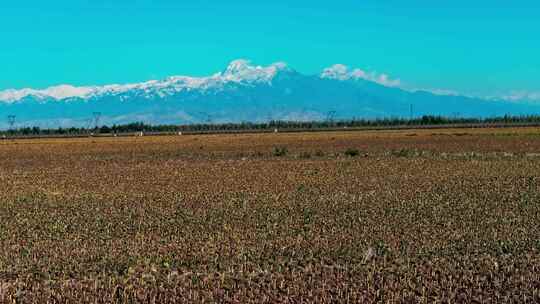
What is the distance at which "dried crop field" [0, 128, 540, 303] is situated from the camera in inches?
404

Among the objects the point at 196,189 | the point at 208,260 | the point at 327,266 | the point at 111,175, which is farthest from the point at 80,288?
the point at 111,175

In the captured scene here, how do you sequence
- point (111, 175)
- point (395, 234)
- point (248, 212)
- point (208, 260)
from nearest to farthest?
point (208, 260)
point (395, 234)
point (248, 212)
point (111, 175)

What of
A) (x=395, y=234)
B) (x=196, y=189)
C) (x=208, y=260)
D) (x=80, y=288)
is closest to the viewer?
(x=80, y=288)

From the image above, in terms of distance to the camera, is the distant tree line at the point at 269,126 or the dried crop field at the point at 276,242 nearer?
the dried crop field at the point at 276,242

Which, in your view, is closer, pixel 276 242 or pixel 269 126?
pixel 276 242

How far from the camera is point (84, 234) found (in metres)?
14.9

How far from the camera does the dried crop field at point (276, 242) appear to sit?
10.3 metres

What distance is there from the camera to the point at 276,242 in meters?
13.6

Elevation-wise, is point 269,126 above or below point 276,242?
above

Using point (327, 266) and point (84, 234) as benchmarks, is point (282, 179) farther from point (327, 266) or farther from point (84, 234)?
point (327, 266)

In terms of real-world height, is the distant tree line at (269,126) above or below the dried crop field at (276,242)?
above

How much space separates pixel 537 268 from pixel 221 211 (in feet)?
29.5

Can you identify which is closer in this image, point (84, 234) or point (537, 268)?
point (537, 268)

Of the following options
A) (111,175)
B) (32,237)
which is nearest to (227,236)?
(32,237)
